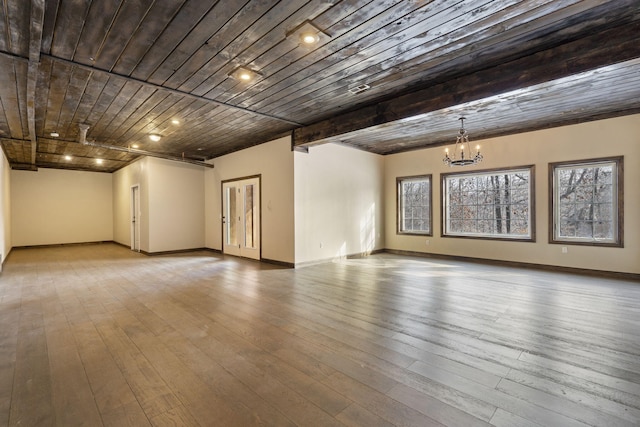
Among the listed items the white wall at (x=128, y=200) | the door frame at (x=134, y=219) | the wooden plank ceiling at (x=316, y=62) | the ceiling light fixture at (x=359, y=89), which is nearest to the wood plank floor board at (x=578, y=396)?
the wooden plank ceiling at (x=316, y=62)

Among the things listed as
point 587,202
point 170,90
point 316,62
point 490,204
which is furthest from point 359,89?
point 587,202

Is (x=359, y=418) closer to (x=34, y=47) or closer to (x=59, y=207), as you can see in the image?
(x=34, y=47)

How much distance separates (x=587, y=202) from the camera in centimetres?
566

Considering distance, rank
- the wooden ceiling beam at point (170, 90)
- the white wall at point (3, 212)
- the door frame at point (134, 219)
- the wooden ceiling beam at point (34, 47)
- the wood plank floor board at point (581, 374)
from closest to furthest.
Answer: the wood plank floor board at point (581, 374), the wooden ceiling beam at point (34, 47), the wooden ceiling beam at point (170, 90), the white wall at point (3, 212), the door frame at point (134, 219)

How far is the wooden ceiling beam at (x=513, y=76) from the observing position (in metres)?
2.76

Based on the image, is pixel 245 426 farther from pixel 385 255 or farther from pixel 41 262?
pixel 41 262

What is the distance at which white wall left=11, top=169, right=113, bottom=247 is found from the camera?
991 centimetres

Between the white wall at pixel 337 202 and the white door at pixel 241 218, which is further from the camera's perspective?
the white door at pixel 241 218

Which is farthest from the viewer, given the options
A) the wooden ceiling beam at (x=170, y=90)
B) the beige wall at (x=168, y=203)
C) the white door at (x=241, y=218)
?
the beige wall at (x=168, y=203)

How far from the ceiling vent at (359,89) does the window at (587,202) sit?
4.36 metres

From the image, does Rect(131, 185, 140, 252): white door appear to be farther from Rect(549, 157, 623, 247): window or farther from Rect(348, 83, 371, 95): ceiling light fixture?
Rect(549, 157, 623, 247): window

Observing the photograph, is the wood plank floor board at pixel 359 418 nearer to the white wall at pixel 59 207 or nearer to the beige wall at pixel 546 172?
the beige wall at pixel 546 172

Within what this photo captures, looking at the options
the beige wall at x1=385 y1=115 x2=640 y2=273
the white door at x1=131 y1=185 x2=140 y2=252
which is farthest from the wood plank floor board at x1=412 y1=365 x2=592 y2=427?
the white door at x1=131 y1=185 x2=140 y2=252

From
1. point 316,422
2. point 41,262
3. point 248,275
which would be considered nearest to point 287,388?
point 316,422
